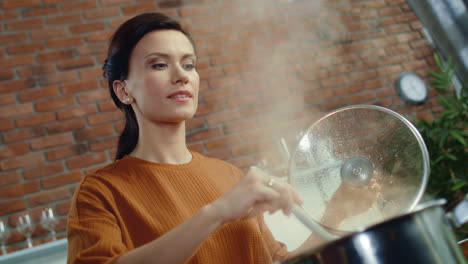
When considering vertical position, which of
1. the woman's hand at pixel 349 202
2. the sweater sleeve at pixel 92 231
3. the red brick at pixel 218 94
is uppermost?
the red brick at pixel 218 94

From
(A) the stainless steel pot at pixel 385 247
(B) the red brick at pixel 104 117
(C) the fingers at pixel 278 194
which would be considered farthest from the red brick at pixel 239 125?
(A) the stainless steel pot at pixel 385 247

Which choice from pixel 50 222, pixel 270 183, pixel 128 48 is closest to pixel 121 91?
pixel 128 48

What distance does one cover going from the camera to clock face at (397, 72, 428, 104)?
2678 millimetres

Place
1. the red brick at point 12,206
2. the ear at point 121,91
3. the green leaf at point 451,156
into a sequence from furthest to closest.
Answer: the green leaf at point 451,156 < the red brick at point 12,206 < the ear at point 121,91

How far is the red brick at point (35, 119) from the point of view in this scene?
2.11m

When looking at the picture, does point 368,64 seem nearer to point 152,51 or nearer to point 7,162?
point 152,51

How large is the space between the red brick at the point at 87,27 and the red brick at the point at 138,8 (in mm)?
168

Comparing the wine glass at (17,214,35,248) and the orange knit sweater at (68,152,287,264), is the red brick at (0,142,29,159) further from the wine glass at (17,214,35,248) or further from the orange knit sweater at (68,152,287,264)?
the orange knit sweater at (68,152,287,264)

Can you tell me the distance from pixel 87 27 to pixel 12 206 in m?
1.06

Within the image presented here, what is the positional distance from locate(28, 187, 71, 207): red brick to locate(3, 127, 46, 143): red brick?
31cm

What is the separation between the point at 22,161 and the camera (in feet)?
6.80

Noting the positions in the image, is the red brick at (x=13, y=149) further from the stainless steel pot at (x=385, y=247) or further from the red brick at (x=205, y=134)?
the stainless steel pot at (x=385, y=247)

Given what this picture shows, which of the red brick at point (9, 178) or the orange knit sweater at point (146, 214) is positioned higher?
the red brick at point (9, 178)

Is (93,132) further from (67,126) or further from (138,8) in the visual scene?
(138,8)
